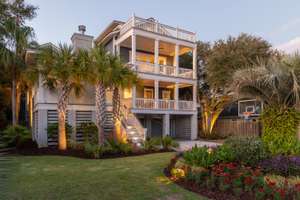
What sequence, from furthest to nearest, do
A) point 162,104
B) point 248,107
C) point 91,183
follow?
point 248,107, point 162,104, point 91,183

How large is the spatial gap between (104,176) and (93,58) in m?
6.36

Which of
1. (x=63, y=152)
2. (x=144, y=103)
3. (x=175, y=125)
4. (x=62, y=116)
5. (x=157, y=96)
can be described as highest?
(x=157, y=96)

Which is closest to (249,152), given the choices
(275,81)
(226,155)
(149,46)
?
(226,155)

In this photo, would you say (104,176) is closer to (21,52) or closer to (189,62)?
(21,52)

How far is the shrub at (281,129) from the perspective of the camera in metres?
6.78

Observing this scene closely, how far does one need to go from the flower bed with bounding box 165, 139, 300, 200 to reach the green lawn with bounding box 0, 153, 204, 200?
1.84 ft

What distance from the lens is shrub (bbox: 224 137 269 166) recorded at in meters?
6.11

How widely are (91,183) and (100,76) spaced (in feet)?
19.6

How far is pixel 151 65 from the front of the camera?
646 inches

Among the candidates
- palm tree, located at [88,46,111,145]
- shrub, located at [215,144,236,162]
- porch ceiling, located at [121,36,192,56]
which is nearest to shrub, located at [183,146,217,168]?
shrub, located at [215,144,236,162]

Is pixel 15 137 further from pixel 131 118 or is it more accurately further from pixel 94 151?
pixel 131 118

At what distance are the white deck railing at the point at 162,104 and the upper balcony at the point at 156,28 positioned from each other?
529cm

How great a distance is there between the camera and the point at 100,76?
409 inches

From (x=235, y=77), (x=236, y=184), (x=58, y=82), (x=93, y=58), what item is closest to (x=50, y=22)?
(x=58, y=82)
